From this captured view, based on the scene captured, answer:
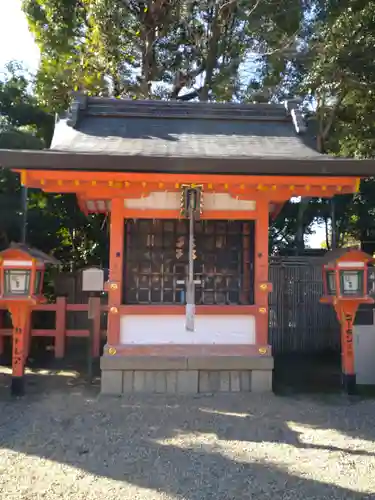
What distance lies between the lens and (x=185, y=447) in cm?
420

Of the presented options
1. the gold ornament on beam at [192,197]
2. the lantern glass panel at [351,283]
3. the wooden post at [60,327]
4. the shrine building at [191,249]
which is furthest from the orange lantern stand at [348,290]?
the wooden post at [60,327]

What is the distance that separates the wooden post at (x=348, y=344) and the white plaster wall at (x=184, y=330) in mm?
1230

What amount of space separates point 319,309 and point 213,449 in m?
5.42

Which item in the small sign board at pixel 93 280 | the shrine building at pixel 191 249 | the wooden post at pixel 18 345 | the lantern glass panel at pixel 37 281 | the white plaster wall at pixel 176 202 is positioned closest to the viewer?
the shrine building at pixel 191 249

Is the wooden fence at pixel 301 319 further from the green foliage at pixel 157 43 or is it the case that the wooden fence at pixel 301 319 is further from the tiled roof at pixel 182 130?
A: the green foliage at pixel 157 43

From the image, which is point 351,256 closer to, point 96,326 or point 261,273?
point 261,273

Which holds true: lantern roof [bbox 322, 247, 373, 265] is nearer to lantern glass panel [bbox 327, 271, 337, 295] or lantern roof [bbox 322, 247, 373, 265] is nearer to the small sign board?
lantern glass panel [bbox 327, 271, 337, 295]

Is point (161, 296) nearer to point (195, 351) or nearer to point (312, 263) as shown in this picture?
point (195, 351)

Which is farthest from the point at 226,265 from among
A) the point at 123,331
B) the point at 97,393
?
the point at 97,393

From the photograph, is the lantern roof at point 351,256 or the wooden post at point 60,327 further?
the wooden post at point 60,327

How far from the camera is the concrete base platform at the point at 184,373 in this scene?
5906mm

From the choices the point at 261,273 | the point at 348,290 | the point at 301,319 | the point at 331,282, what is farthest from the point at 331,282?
the point at 301,319

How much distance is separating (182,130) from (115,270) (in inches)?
95.7

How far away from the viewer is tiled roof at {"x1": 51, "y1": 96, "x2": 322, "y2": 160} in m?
6.02
